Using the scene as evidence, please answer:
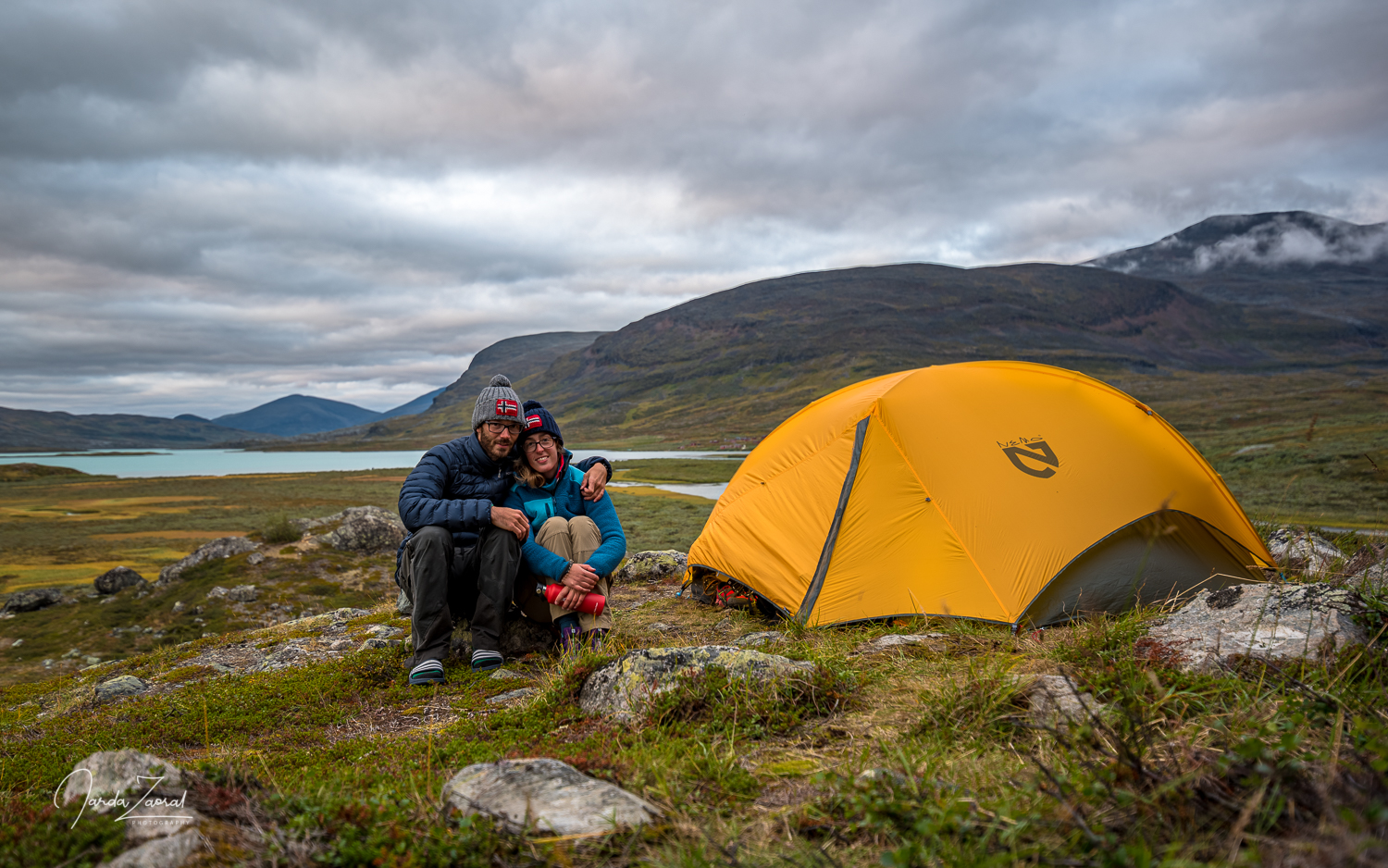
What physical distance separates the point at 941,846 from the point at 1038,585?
4.96m

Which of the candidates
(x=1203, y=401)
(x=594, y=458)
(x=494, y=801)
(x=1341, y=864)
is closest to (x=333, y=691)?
(x=594, y=458)

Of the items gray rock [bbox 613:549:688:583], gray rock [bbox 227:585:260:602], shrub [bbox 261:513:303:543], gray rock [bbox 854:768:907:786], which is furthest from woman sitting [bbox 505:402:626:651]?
shrub [bbox 261:513:303:543]

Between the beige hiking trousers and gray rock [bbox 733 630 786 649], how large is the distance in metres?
1.35

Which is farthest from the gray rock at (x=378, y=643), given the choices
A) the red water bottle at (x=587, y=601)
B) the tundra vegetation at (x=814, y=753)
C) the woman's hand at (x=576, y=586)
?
the woman's hand at (x=576, y=586)

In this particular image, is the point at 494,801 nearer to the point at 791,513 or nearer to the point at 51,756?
the point at 51,756

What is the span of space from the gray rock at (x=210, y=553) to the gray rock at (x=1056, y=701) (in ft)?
69.3

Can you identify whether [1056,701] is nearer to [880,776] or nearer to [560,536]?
[880,776]

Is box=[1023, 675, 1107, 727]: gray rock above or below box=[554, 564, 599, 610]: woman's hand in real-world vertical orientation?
below

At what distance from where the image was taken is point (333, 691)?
227 inches

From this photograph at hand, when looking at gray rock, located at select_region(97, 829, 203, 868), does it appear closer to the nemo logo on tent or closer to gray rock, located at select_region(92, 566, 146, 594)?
the nemo logo on tent

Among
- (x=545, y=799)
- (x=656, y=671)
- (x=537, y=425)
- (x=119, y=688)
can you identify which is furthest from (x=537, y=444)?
(x=119, y=688)

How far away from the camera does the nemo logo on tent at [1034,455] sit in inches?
278

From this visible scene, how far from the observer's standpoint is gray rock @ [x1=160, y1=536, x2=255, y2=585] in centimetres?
1833

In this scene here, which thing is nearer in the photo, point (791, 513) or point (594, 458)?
point (594, 458)
